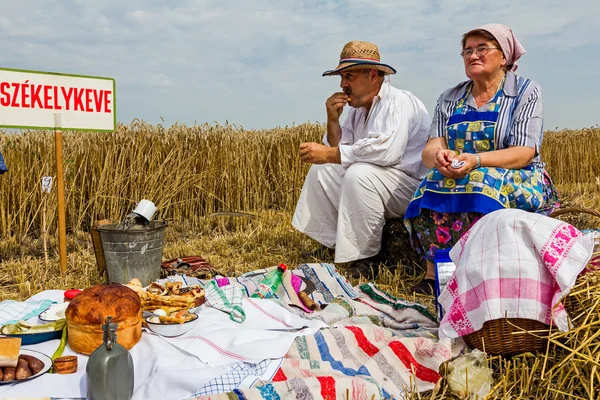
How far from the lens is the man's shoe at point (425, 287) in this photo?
3.78 meters

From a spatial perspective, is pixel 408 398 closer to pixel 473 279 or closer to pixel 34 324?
pixel 473 279

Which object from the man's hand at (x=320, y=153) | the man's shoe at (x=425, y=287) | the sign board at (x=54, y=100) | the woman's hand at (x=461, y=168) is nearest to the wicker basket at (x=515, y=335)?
the woman's hand at (x=461, y=168)

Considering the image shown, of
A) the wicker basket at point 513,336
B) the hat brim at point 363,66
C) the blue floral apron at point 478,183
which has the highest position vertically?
the hat brim at point 363,66

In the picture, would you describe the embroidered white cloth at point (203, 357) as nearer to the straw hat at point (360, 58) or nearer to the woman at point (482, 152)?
the woman at point (482, 152)

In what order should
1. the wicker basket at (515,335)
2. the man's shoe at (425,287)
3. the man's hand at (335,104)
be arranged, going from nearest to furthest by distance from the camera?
the wicker basket at (515,335) → the man's shoe at (425,287) → the man's hand at (335,104)

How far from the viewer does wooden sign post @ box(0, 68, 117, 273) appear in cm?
438

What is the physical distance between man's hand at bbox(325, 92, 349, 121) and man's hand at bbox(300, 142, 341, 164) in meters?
0.41

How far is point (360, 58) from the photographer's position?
4.27 metres

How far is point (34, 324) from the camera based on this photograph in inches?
108

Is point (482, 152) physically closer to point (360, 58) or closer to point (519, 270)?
point (360, 58)

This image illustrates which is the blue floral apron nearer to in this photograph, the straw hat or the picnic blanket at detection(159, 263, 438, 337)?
the picnic blanket at detection(159, 263, 438, 337)

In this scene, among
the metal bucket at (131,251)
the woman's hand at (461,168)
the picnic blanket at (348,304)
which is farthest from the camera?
the metal bucket at (131,251)

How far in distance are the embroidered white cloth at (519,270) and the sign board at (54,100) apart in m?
3.58

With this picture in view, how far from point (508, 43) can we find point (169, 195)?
4574 mm
